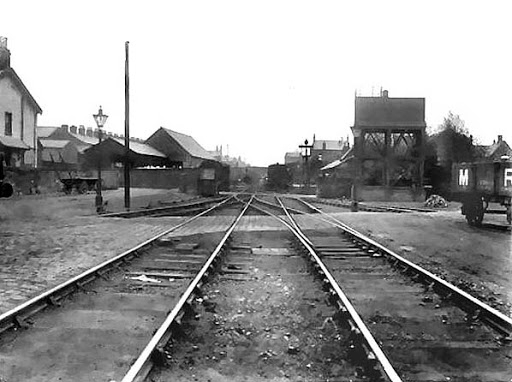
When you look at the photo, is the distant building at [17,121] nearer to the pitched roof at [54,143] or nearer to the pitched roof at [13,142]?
the pitched roof at [13,142]

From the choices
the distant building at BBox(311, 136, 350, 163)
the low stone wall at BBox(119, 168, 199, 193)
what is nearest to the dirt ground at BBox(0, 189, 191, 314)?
the low stone wall at BBox(119, 168, 199, 193)

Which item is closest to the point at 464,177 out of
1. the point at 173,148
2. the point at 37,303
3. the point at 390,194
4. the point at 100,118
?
the point at 100,118

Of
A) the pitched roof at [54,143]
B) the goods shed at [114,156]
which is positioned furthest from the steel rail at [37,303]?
the pitched roof at [54,143]

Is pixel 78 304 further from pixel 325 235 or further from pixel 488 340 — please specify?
pixel 325 235

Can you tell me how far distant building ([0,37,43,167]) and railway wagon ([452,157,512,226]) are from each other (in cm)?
1886

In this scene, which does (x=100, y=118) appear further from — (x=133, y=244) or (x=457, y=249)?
(x=457, y=249)

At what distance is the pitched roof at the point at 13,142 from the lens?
27445mm

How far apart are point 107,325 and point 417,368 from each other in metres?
2.79

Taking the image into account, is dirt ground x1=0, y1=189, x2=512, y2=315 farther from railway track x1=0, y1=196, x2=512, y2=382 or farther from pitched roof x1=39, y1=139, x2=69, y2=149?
pitched roof x1=39, y1=139, x2=69, y2=149

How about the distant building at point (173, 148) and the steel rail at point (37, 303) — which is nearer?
the steel rail at point (37, 303)

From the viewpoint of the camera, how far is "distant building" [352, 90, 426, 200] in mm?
36875

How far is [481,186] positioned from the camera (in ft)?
47.3

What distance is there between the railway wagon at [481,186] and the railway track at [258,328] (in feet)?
20.0

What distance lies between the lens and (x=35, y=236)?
40.4ft
